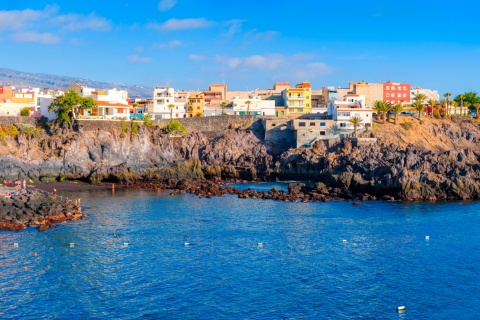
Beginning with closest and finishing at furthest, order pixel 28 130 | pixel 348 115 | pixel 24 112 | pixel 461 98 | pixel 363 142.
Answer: pixel 28 130 → pixel 363 142 → pixel 348 115 → pixel 24 112 → pixel 461 98

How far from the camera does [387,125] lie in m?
97.8

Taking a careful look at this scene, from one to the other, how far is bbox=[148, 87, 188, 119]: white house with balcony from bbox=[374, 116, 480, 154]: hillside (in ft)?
122

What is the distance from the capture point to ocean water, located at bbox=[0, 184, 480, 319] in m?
32.8

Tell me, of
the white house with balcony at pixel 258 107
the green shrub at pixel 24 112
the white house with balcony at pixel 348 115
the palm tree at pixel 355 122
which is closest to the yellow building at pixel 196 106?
the white house with balcony at pixel 258 107

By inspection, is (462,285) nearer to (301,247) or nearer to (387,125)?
(301,247)

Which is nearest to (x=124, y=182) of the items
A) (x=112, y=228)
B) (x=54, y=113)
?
(x=54, y=113)

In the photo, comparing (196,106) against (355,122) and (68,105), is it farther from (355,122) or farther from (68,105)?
(355,122)

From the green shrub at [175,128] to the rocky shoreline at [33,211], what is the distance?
35.3 metres

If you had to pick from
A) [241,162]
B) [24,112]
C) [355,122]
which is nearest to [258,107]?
[241,162]

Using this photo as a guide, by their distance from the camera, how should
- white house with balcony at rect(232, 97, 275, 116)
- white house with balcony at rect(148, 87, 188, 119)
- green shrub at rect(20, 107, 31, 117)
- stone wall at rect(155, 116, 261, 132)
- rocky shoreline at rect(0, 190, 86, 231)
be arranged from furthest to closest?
white house with balcony at rect(232, 97, 275, 116)
white house with balcony at rect(148, 87, 188, 119)
stone wall at rect(155, 116, 261, 132)
green shrub at rect(20, 107, 31, 117)
rocky shoreline at rect(0, 190, 86, 231)

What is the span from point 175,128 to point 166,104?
1760 centimetres

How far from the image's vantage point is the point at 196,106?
114438 mm

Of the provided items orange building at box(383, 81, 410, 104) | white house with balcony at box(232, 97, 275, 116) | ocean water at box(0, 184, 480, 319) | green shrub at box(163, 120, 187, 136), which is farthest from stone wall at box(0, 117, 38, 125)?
orange building at box(383, 81, 410, 104)

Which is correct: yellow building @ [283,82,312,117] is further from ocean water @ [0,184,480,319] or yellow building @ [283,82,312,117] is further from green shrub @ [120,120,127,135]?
ocean water @ [0,184,480,319]
